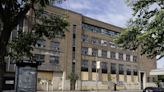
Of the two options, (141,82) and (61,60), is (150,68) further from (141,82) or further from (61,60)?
(61,60)

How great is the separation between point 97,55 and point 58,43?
15.5 m

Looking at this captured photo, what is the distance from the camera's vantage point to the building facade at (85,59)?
221 feet

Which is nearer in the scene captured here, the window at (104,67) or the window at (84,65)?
the window at (84,65)

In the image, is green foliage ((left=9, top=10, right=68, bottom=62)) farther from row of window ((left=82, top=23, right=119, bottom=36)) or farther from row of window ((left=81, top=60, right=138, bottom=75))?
row of window ((left=82, top=23, right=119, bottom=36))

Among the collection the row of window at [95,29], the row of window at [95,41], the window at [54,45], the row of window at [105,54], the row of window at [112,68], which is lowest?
the row of window at [112,68]

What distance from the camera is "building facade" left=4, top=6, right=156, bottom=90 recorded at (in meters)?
67.4

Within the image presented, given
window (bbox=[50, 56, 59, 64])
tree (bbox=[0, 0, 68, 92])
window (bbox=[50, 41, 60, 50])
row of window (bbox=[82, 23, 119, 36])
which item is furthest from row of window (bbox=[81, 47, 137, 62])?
tree (bbox=[0, 0, 68, 92])

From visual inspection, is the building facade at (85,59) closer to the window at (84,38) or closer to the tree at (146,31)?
the window at (84,38)

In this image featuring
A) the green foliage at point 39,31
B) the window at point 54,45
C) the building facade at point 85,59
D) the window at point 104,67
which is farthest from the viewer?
the window at point 104,67

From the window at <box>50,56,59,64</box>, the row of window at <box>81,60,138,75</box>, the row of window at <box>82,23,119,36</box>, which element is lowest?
the row of window at <box>81,60,138,75</box>

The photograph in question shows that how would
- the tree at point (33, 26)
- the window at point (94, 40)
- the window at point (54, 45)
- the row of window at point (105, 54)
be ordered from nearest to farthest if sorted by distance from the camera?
1. the tree at point (33, 26)
2. the window at point (54, 45)
3. the row of window at point (105, 54)
4. the window at point (94, 40)

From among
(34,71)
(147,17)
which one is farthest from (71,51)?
(147,17)

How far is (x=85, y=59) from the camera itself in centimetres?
7812

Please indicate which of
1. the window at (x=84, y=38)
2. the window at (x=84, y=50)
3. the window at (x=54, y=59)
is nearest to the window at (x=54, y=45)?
the window at (x=54, y=59)
